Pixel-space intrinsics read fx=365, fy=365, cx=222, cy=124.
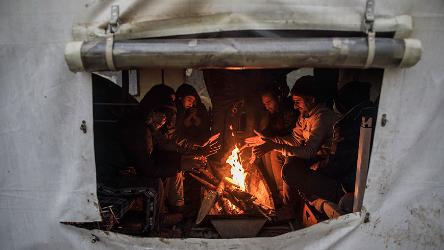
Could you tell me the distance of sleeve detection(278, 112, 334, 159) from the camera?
4.74 m

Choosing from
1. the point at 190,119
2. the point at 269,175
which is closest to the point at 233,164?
the point at 269,175

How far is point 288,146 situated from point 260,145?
0.46 m

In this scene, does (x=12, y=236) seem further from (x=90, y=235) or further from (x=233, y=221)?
(x=233, y=221)

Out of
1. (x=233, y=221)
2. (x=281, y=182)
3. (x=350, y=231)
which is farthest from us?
(x=281, y=182)

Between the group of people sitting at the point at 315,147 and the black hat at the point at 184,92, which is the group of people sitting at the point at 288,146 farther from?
the black hat at the point at 184,92

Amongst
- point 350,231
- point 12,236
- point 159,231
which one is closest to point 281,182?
point 159,231

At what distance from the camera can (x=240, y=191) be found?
4738 mm

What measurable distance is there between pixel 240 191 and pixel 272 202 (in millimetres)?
682

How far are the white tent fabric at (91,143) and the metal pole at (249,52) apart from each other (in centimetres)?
20

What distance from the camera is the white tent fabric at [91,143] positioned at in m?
2.41

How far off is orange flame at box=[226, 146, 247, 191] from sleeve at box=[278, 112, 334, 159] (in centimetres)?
78

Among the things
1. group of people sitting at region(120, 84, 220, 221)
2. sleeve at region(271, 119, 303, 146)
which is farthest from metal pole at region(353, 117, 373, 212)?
group of people sitting at region(120, 84, 220, 221)

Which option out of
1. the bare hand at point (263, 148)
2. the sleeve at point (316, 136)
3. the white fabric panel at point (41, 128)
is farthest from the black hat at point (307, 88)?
the white fabric panel at point (41, 128)

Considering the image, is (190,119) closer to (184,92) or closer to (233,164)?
(184,92)
